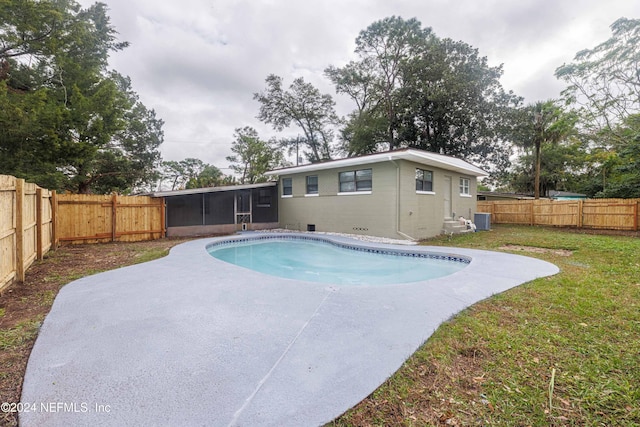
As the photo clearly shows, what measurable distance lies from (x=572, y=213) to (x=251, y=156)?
23296mm

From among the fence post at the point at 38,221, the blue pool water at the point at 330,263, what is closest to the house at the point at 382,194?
the blue pool water at the point at 330,263

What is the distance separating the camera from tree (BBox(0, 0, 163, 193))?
9.09m

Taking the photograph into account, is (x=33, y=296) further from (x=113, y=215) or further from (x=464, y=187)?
(x=464, y=187)

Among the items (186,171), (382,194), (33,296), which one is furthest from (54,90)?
(186,171)

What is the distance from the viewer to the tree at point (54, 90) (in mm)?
9094

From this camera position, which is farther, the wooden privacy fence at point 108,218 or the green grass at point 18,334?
the wooden privacy fence at point 108,218

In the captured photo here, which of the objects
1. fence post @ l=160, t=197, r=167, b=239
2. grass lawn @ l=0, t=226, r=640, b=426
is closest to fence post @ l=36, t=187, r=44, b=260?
grass lawn @ l=0, t=226, r=640, b=426

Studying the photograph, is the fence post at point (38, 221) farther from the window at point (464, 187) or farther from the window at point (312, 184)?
the window at point (464, 187)

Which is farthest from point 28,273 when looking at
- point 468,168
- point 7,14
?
point 468,168

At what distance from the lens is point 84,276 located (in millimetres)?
5223

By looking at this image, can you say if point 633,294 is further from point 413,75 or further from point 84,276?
point 413,75

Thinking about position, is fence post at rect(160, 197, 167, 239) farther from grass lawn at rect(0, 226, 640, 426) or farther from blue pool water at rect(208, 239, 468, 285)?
grass lawn at rect(0, 226, 640, 426)

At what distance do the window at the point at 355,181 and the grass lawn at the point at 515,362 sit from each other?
7109 mm

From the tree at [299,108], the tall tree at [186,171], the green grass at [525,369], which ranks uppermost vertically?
the tree at [299,108]
